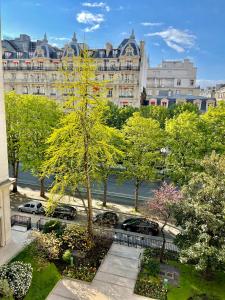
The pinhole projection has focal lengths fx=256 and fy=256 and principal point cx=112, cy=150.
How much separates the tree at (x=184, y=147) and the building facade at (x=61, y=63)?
26.7 metres

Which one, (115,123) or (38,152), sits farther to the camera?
(115,123)

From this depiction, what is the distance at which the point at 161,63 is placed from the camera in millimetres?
110125

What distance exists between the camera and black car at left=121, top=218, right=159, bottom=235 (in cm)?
2456

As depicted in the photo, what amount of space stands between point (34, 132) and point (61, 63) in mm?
32438

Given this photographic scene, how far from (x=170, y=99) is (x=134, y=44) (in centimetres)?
1833

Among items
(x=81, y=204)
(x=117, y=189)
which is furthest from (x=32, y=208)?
(x=117, y=189)

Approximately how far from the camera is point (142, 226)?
2477cm

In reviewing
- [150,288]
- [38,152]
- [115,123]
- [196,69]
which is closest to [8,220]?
[38,152]

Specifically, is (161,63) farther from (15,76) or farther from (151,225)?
(151,225)

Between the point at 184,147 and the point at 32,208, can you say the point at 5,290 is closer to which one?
the point at 32,208

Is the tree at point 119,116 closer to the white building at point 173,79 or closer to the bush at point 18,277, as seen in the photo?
the bush at point 18,277

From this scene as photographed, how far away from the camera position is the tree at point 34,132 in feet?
96.1

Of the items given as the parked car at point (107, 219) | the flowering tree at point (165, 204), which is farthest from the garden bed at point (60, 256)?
the flowering tree at point (165, 204)

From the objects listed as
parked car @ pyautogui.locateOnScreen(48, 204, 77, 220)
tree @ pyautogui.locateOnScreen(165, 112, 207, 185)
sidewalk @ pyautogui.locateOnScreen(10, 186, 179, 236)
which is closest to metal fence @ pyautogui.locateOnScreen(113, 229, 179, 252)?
sidewalk @ pyautogui.locateOnScreen(10, 186, 179, 236)
